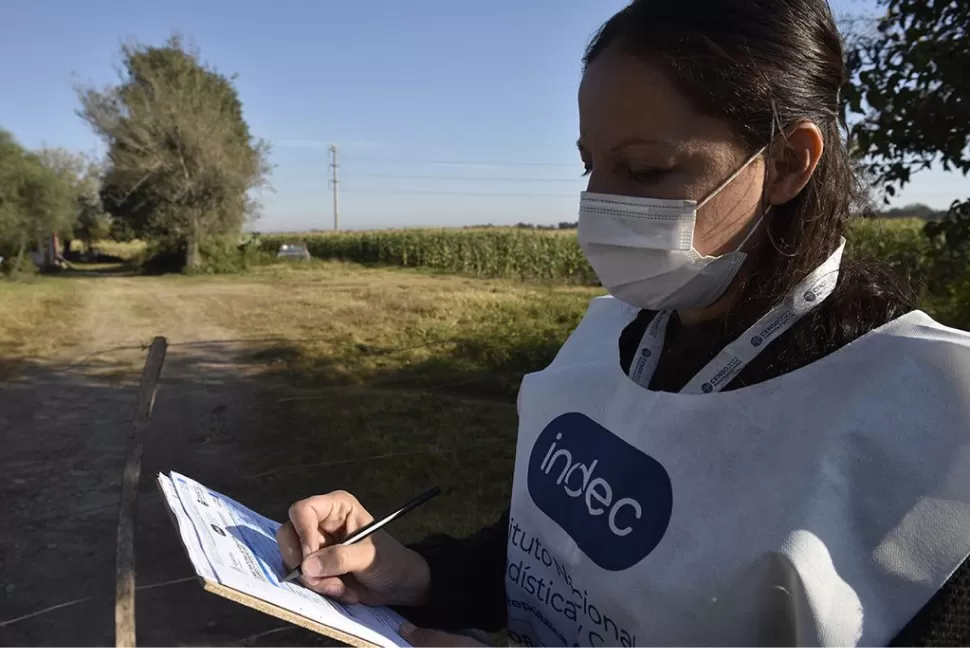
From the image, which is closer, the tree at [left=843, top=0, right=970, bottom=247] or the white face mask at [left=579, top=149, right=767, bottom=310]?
the white face mask at [left=579, top=149, right=767, bottom=310]

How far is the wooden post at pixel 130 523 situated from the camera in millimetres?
1523

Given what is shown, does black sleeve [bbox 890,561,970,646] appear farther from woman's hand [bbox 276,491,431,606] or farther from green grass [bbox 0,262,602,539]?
green grass [bbox 0,262,602,539]

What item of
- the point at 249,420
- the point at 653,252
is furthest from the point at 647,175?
the point at 249,420

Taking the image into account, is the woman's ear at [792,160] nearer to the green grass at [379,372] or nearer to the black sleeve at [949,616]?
the black sleeve at [949,616]

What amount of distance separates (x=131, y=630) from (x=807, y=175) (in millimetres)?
1626

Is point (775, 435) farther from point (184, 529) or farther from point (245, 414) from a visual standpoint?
point (245, 414)

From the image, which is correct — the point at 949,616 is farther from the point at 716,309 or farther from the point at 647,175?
the point at 647,175

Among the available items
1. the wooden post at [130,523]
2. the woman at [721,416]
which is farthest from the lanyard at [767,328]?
the wooden post at [130,523]

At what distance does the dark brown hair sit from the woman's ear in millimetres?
18

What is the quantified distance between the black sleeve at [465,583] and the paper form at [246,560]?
9 centimetres

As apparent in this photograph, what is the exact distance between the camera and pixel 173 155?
81.8ft

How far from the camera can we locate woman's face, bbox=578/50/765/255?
110 centimetres

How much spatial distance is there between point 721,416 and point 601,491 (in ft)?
0.77

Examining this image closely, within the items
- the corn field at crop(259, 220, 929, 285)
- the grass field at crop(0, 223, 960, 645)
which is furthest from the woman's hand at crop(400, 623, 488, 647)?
the corn field at crop(259, 220, 929, 285)
